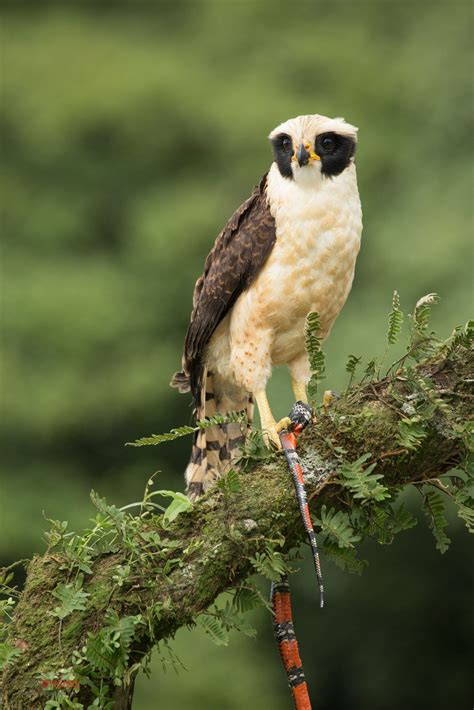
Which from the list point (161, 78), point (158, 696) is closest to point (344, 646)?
point (158, 696)

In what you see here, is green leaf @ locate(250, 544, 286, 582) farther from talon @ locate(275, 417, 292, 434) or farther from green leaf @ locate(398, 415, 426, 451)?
green leaf @ locate(398, 415, 426, 451)

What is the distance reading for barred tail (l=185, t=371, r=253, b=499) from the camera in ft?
15.9

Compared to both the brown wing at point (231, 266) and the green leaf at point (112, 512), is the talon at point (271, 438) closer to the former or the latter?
the green leaf at point (112, 512)

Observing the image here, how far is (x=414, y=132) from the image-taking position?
1112 centimetres

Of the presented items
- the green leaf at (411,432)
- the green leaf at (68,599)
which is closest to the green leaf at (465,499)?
the green leaf at (411,432)

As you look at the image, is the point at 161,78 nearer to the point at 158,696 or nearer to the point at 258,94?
the point at 258,94

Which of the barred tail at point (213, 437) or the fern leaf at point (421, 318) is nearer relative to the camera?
the fern leaf at point (421, 318)

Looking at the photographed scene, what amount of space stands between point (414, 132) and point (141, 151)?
273 cm

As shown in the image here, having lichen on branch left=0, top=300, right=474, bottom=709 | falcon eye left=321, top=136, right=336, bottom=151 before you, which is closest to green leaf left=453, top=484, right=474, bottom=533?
lichen on branch left=0, top=300, right=474, bottom=709

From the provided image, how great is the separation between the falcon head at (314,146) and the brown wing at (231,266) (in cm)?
22

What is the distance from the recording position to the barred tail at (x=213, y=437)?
15.9 feet

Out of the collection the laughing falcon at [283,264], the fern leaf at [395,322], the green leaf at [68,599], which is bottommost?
the green leaf at [68,599]

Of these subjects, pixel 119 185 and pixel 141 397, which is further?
pixel 119 185

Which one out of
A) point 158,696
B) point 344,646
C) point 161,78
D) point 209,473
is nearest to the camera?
point 209,473
